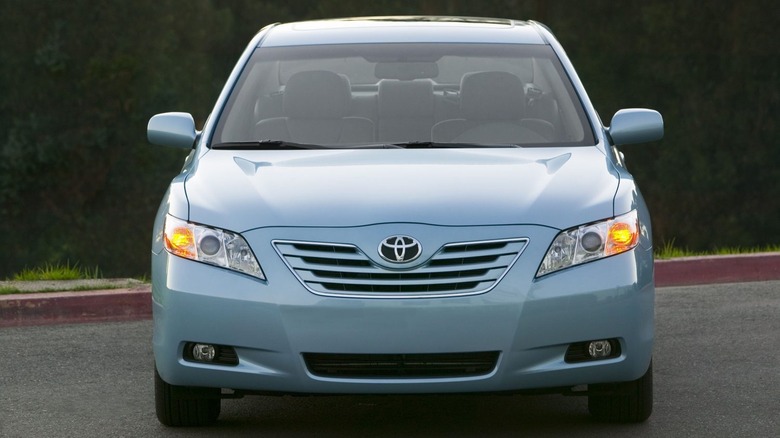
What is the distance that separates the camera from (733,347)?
8.23 meters

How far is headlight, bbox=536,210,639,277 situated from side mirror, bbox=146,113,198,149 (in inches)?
81.9

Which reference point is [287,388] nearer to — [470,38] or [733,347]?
[470,38]

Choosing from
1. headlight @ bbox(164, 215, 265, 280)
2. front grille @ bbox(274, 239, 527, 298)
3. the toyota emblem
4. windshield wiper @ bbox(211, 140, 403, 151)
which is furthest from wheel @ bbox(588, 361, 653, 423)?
headlight @ bbox(164, 215, 265, 280)

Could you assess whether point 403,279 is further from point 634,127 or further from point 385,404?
point 634,127

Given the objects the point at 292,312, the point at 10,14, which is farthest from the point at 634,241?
the point at 10,14

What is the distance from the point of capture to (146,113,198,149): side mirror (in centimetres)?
686

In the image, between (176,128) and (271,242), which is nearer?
(271,242)

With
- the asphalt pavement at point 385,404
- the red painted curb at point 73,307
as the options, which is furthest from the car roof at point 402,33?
the red painted curb at point 73,307

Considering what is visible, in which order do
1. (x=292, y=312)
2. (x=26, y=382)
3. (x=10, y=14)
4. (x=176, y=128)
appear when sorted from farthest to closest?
(x=10, y=14), (x=26, y=382), (x=176, y=128), (x=292, y=312)

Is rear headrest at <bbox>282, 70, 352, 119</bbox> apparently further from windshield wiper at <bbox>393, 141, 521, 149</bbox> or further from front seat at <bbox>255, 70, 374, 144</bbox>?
windshield wiper at <bbox>393, 141, 521, 149</bbox>

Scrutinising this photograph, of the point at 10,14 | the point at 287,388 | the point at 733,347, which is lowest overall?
the point at 10,14

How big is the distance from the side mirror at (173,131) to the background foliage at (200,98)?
38.2 m

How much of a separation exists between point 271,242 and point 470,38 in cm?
212

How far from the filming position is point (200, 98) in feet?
161
